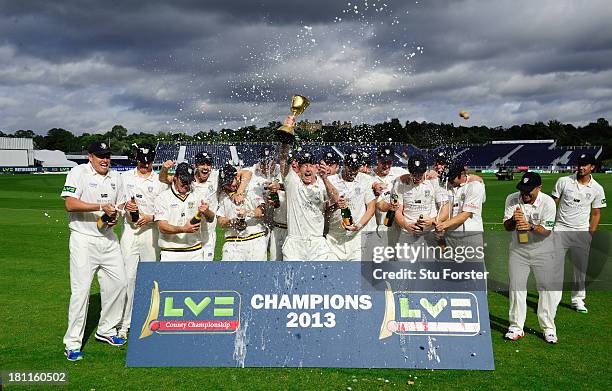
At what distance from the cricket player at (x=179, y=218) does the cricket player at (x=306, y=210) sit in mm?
1160

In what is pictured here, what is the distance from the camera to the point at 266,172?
7973 millimetres

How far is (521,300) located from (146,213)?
216 inches

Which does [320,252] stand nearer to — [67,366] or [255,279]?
[255,279]

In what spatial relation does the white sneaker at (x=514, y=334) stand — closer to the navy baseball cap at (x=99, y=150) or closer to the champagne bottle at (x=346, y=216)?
the champagne bottle at (x=346, y=216)

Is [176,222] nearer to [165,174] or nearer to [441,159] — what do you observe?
[165,174]

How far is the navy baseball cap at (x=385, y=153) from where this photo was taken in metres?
8.41

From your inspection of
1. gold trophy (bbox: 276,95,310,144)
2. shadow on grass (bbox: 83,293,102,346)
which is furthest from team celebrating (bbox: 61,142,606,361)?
shadow on grass (bbox: 83,293,102,346)

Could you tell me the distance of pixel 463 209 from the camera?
759cm

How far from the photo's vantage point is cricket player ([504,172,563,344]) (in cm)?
680

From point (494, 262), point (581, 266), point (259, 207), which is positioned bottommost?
point (494, 262)

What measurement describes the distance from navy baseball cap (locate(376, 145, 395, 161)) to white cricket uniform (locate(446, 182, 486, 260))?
1.13m

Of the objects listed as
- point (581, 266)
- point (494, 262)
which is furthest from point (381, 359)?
point (494, 262)

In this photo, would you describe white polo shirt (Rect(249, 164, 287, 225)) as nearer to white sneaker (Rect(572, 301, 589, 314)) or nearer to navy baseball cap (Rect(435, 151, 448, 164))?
navy baseball cap (Rect(435, 151, 448, 164))

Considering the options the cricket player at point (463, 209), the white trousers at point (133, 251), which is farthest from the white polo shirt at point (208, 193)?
the cricket player at point (463, 209)
